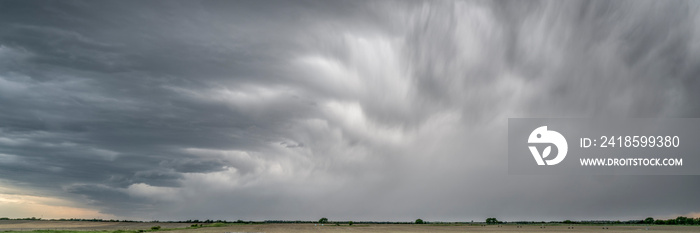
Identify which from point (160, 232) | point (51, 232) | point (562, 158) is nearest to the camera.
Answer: point (51, 232)

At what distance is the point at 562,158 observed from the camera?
442 feet

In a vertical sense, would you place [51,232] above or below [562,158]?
below

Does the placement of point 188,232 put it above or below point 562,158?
below

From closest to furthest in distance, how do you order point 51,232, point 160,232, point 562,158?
1. point 51,232
2. point 562,158
3. point 160,232

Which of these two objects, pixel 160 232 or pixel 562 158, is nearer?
pixel 562 158

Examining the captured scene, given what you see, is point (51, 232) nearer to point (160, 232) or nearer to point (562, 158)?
point (160, 232)

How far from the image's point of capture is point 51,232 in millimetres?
120125

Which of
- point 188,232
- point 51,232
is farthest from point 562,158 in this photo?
point 51,232

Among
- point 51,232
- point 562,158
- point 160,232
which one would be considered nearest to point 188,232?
point 160,232

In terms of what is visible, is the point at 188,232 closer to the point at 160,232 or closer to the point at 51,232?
the point at 160,232

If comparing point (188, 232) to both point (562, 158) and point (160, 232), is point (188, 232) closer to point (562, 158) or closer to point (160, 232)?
point (160, 232)

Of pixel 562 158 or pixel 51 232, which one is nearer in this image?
pixel 51 232

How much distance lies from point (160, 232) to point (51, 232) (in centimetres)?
3320

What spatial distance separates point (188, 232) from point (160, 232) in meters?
8.45
